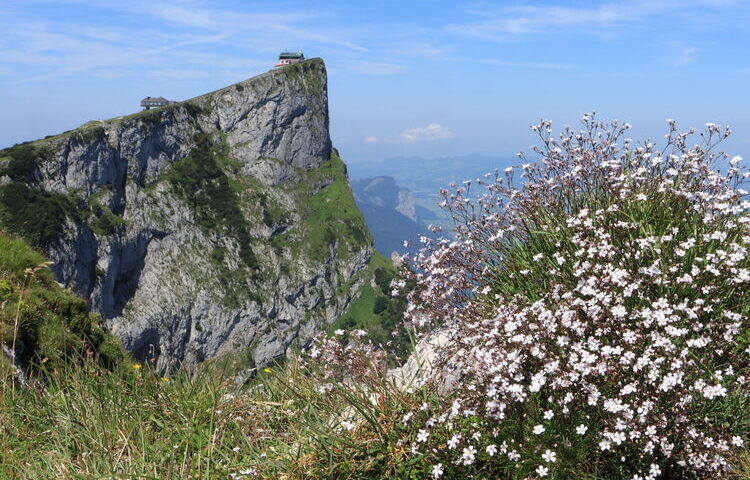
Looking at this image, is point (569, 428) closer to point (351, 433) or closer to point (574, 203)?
point (351, 433)

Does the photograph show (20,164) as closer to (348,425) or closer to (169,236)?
(169,236)

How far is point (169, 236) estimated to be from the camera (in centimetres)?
16575

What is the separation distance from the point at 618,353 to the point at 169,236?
173m

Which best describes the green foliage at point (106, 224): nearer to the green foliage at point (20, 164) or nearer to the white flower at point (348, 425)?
the green foliage at point (20, 164)

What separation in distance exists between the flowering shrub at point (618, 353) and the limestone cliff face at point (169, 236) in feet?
431

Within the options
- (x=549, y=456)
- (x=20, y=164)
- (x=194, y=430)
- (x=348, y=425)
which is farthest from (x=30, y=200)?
(x=549, y=456)

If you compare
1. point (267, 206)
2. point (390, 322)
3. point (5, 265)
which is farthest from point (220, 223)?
point (5, 265)

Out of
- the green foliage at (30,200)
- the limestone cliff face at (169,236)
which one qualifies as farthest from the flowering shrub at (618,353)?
the limestone cliff face at (169,236)

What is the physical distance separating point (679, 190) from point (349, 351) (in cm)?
430

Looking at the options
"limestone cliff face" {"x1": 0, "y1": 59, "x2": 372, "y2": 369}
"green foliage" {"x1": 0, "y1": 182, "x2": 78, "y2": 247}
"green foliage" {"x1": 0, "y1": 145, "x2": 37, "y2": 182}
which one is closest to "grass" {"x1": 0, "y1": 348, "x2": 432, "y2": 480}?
"limestone cliff face" {"x1": 0, "y1": 59, "x2": 372, "y2": 369}

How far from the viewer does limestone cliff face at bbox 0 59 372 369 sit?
133m

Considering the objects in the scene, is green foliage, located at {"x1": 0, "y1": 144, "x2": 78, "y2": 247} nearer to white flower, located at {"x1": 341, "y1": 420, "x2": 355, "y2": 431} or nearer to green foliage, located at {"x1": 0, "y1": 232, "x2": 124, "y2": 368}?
green foliage, located at {"x1": 0, "y1": 232, "x2": 124, "y2": 368}

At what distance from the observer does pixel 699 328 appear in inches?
189

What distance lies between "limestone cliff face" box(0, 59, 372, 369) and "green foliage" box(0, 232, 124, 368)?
123m
